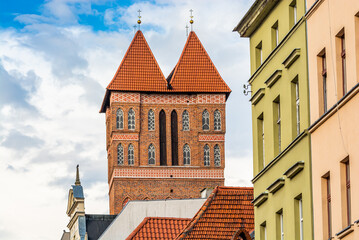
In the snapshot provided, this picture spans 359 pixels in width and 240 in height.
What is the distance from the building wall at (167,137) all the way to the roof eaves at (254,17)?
58303 mm

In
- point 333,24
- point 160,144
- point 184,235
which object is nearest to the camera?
point 333,24

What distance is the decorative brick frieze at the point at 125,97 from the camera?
87188 millimetres

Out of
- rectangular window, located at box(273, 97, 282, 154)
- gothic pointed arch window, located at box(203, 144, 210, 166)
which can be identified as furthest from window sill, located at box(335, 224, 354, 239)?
gothic pointed arch window, located at box(203, 144, 210, 166)

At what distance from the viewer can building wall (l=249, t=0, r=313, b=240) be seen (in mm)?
22859

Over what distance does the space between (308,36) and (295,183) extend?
2.52m

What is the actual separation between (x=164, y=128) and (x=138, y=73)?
3943 millimetres

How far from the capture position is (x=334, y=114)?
21078mm

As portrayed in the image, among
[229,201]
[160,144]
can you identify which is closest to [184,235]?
[229,201]

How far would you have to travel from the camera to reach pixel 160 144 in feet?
287

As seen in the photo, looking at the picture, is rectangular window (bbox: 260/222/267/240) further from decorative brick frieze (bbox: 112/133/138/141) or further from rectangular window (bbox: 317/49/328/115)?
decorative brick frieze (bbox: 112/133/138/141)

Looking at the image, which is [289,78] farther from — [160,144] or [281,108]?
[160,144]

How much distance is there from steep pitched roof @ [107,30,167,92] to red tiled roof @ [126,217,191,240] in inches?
1832

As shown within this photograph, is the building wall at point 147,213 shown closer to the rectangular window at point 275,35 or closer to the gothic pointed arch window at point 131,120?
the rectangular window at point 275,35

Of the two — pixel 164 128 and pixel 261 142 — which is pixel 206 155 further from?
pixel 261 142
